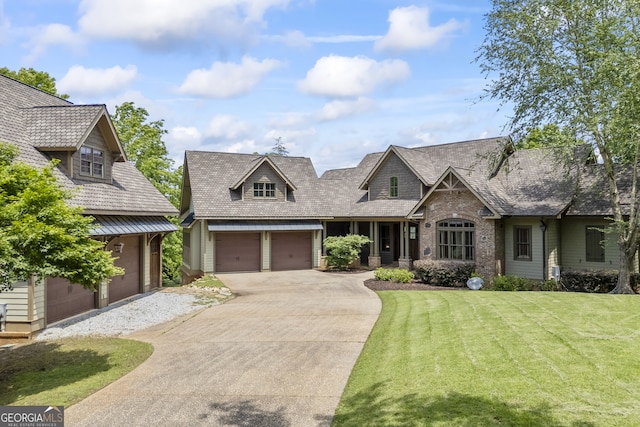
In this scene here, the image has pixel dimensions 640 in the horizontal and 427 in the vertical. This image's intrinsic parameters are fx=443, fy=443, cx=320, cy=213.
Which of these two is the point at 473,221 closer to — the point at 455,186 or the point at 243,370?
the point at 455,186

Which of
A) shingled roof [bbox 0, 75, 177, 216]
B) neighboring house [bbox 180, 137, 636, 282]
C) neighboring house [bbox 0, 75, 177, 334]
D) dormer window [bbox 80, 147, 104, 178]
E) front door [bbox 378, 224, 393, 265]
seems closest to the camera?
neighboring house [bbox 0, 75, 177, 334]

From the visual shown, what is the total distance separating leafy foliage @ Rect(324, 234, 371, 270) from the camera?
26.8 metres

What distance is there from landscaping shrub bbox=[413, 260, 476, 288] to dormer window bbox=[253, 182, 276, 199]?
1153cm

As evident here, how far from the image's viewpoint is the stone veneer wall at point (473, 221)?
2156 centimetres

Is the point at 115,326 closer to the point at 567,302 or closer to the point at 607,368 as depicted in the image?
the point at 607,368

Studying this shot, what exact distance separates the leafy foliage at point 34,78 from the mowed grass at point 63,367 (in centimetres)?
2551

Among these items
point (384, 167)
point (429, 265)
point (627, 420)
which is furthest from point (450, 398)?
point (384, 167)

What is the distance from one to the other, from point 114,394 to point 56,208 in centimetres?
366

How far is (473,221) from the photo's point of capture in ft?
72.9

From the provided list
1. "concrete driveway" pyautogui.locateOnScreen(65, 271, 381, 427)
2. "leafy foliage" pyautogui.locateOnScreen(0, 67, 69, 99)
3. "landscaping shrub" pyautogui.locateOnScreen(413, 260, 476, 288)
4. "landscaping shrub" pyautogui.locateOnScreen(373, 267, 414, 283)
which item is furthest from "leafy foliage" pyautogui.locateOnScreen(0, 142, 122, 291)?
"leafy foliage" pyautogui.locateOnScreen(0, 67, 69, 99)

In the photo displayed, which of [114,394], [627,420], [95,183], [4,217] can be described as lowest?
[114,394]

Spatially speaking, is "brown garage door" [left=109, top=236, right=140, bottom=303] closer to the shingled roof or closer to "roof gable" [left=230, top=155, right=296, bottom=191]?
the shingled roof

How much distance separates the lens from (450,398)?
Answer: 6973 millimetres

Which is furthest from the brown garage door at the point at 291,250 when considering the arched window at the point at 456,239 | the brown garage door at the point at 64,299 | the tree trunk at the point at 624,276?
the tree trunk at the point at 624,276
